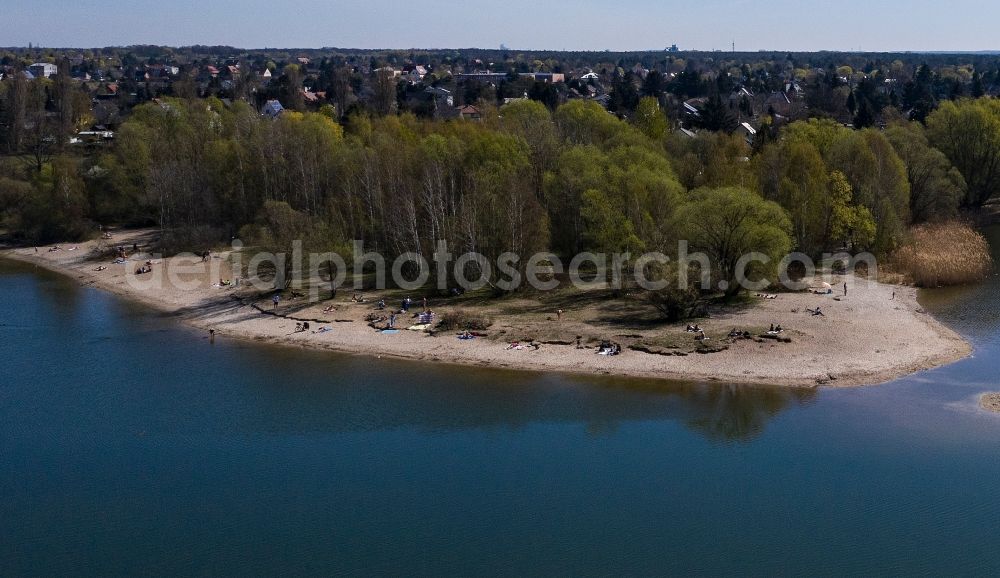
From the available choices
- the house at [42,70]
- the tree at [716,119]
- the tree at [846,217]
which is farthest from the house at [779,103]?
the house at [42,70]

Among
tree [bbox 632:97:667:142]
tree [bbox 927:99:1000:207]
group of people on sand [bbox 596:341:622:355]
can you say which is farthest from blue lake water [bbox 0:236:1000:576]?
tree [bbox 632:97:667:142]

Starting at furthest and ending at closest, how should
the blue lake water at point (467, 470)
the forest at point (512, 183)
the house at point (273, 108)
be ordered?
the house at point (273, 108)
the forest at point (512, 183)
the blue lake water at point (467, 470)

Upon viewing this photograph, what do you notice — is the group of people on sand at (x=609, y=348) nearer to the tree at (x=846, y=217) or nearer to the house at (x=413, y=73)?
the tree at (x=846, y=217)

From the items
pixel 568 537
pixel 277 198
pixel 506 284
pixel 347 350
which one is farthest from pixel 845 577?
pixel 277 198

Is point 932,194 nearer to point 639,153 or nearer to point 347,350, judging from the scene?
point 639,153

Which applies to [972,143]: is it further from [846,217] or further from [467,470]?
[467,470]
